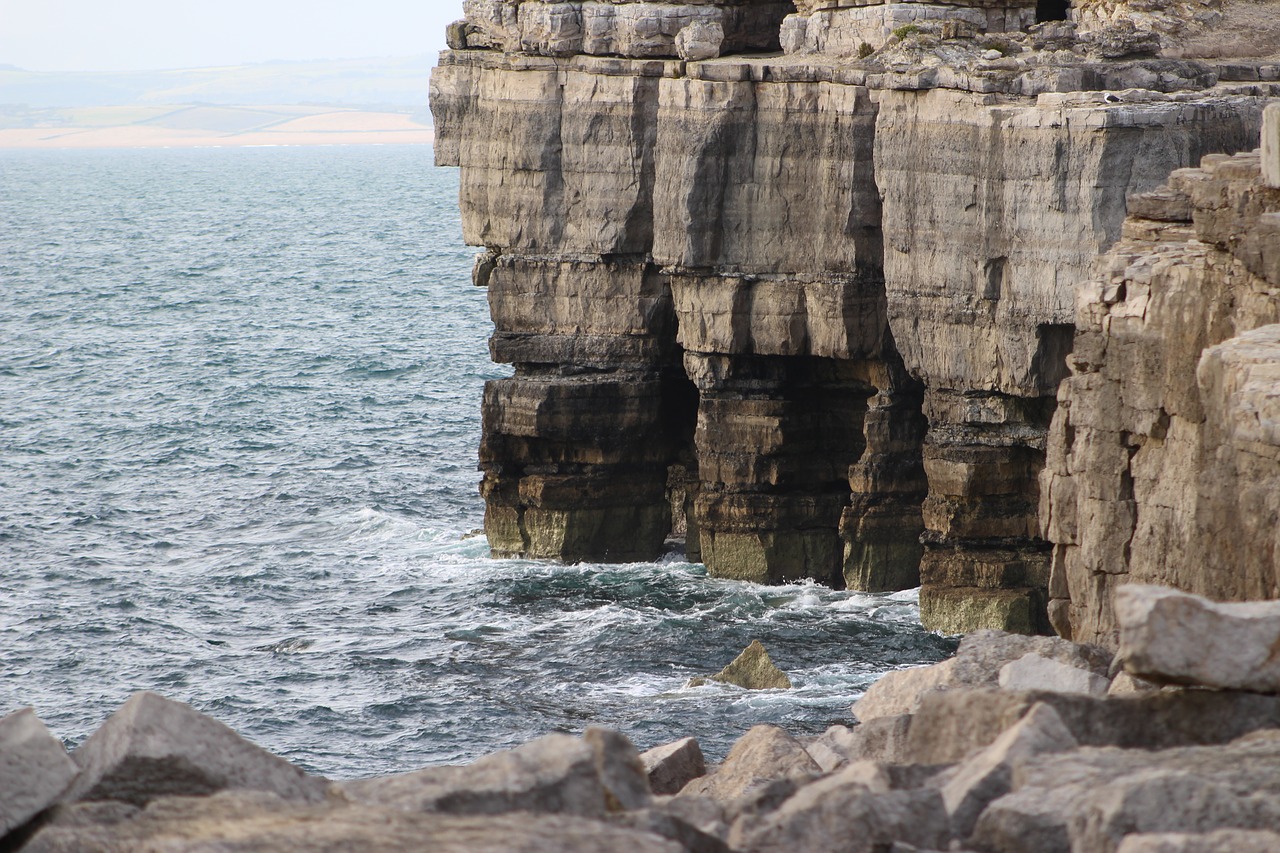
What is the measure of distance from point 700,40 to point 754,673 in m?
15.4

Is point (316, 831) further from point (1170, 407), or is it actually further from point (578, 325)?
point (578, 325)

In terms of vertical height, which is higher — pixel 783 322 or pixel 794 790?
pixel 794 790

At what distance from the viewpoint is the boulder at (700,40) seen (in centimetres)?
3994

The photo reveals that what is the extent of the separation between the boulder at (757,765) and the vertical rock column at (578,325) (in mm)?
23849

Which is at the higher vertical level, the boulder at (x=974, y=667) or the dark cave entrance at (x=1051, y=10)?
the dark cave entrance at (x=1051, y=10)

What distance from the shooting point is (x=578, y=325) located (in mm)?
41094

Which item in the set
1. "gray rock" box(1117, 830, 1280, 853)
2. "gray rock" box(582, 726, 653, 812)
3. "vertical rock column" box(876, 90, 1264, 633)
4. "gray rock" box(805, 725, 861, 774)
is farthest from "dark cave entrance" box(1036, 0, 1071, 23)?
"gray rock" box(1117, 830, 1280, 853)

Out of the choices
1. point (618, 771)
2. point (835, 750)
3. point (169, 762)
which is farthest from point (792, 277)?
point (169, 762)

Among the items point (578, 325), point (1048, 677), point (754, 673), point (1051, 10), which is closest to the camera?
point (1048, 677)

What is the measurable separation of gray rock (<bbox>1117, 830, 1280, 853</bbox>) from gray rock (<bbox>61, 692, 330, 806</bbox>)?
205 inches

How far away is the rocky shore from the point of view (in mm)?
10430

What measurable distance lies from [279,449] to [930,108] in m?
28.5

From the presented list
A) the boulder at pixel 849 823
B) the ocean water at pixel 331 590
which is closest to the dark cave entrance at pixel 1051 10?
the ocean water at pixel 331 590

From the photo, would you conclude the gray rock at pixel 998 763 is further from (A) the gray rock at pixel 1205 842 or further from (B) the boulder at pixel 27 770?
(B) the boulder at pixel 27 770
